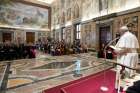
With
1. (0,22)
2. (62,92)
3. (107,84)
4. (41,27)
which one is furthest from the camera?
(41,27)

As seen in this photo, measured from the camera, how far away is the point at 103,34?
14.3 metres

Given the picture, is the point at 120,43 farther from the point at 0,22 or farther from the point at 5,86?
the point at 0,22

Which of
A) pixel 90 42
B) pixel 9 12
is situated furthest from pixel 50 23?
pixel 90 42

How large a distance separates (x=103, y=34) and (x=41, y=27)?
588 inches

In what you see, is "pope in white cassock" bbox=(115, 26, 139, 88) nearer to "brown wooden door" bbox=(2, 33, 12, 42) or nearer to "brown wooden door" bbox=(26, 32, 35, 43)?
"brown wooden door" bbox=(2, 33, 12, 42)

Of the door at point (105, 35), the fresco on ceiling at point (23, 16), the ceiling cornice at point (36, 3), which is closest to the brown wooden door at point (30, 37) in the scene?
the fresco on ceiling at point (23, 16)

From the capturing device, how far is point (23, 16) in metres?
24.8

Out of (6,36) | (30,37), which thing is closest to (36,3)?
(30,37)

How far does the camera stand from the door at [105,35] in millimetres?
13452

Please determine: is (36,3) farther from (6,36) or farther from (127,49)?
(127,49)

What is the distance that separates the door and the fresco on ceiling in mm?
14398

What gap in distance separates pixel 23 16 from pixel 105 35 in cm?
1539

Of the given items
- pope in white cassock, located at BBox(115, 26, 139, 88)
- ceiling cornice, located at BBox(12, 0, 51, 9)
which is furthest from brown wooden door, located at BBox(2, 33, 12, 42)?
pope in white cassock, located at BBox(115, 26, 139, 88)

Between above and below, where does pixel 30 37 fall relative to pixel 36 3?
below
